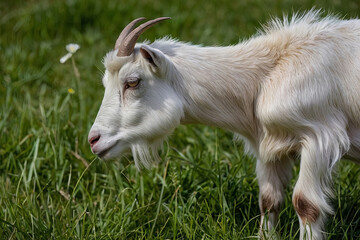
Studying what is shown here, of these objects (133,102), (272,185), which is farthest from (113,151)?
(272,185)

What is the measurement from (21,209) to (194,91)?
4.16 ft

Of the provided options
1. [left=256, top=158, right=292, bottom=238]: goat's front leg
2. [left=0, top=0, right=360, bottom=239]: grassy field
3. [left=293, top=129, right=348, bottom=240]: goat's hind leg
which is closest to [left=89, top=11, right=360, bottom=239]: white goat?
[left=293, top=129, right=348, bottom=240]: goat's hind leg

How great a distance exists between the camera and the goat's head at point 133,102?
351 centimetres

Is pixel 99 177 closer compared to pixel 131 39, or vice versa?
pixel 131 39

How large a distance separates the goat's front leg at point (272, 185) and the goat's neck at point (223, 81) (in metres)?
0.35

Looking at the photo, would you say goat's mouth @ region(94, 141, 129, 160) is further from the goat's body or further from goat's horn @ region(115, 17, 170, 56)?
goat's horn @ region(115, 17, 170, 56)

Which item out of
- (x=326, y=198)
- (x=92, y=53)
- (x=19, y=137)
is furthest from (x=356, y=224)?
(x=92, y=53)

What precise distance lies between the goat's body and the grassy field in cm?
44

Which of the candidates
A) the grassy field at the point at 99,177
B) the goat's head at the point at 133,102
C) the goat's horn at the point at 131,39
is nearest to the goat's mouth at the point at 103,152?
the goat's head at the point at 133,102

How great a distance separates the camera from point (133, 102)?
3551 millimetres

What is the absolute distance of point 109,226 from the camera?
3.88 m

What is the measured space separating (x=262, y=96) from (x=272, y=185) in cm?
65

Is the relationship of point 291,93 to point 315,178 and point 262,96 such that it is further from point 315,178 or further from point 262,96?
point 315,178

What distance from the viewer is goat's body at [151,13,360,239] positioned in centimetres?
341
